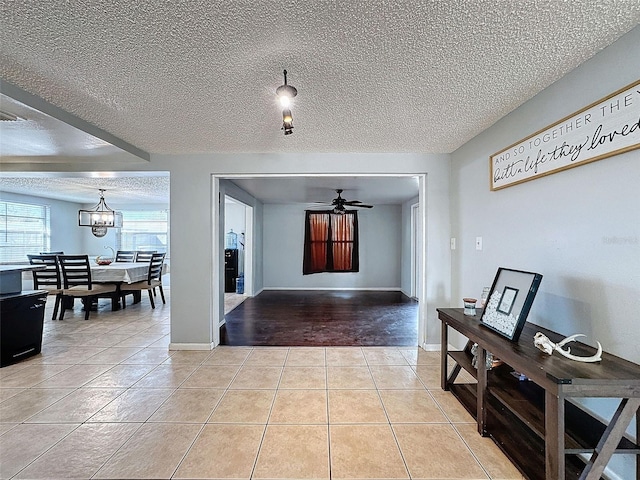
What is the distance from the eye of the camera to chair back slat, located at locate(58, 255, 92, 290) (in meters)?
4.62

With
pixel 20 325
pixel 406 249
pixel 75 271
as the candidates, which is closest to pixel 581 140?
pixel 20 325

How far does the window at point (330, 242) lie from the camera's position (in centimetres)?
748

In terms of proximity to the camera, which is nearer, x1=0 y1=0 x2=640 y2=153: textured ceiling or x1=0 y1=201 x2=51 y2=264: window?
x1=0 y1=0 x2=640 y2=153: textured ceiling

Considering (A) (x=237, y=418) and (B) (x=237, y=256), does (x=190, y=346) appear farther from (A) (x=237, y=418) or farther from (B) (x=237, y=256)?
(B) (x=237, y=256)

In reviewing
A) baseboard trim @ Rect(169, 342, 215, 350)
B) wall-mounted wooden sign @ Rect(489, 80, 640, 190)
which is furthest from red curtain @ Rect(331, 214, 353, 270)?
wall-mounted wooden sign @ Rect(489, 80, 640, 190)

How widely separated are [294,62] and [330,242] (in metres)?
6.01

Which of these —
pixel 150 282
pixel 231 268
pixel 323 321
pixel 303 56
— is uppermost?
pixel 303 56

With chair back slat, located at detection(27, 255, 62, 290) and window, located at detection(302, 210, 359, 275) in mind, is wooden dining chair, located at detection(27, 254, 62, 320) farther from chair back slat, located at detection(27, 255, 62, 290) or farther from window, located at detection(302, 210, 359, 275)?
window, located at detection(302, 210, 359, 275)

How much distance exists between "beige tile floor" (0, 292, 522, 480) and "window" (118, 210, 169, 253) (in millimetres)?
5769

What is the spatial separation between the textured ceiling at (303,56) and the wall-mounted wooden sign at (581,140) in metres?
0.30

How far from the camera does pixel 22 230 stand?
21.8 feet

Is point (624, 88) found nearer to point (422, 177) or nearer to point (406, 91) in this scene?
point (406, 91)

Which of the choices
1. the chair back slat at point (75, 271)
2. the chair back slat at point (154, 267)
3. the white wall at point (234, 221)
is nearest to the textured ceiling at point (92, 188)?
the chair back slat at point (75, 271)

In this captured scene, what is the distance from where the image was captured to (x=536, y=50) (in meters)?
1.50
